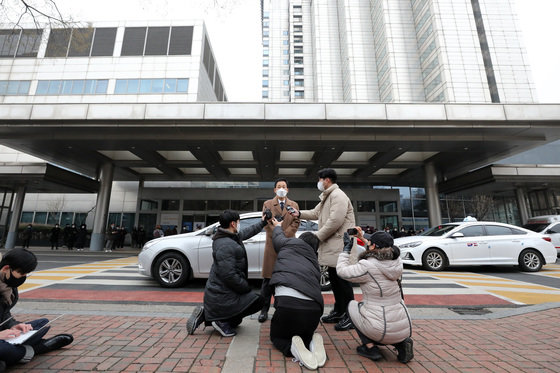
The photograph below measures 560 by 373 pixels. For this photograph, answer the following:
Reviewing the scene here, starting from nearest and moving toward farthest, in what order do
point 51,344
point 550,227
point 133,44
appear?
point 51,344 < point 550,227 < point 133,44

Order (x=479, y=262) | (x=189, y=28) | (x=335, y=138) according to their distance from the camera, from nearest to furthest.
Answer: (x=479, y=262), (x=335, y=138), (x=189, y=28)

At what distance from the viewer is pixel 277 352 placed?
8.52 ft

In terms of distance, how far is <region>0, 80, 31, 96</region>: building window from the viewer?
24484 millimetres

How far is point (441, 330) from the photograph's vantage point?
10.6 feet

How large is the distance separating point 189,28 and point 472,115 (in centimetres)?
2605

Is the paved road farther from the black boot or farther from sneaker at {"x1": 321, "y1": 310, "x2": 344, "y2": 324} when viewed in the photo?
the black boot

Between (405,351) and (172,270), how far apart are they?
4831 mm

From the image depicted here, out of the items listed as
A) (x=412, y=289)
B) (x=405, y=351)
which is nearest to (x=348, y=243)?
(x=405, y=351)

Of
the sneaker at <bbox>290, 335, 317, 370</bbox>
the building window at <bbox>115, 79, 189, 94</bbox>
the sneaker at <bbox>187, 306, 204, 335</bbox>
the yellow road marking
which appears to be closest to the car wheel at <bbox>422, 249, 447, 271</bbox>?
the yellow road marking

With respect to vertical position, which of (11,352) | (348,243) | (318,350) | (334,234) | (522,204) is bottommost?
(318,350)

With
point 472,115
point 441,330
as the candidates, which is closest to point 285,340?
point 441,330

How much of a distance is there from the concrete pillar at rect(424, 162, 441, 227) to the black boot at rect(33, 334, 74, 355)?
19.1m

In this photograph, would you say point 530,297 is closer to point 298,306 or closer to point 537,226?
point 298,306

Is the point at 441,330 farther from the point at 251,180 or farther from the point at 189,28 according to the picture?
the point at 189,28
